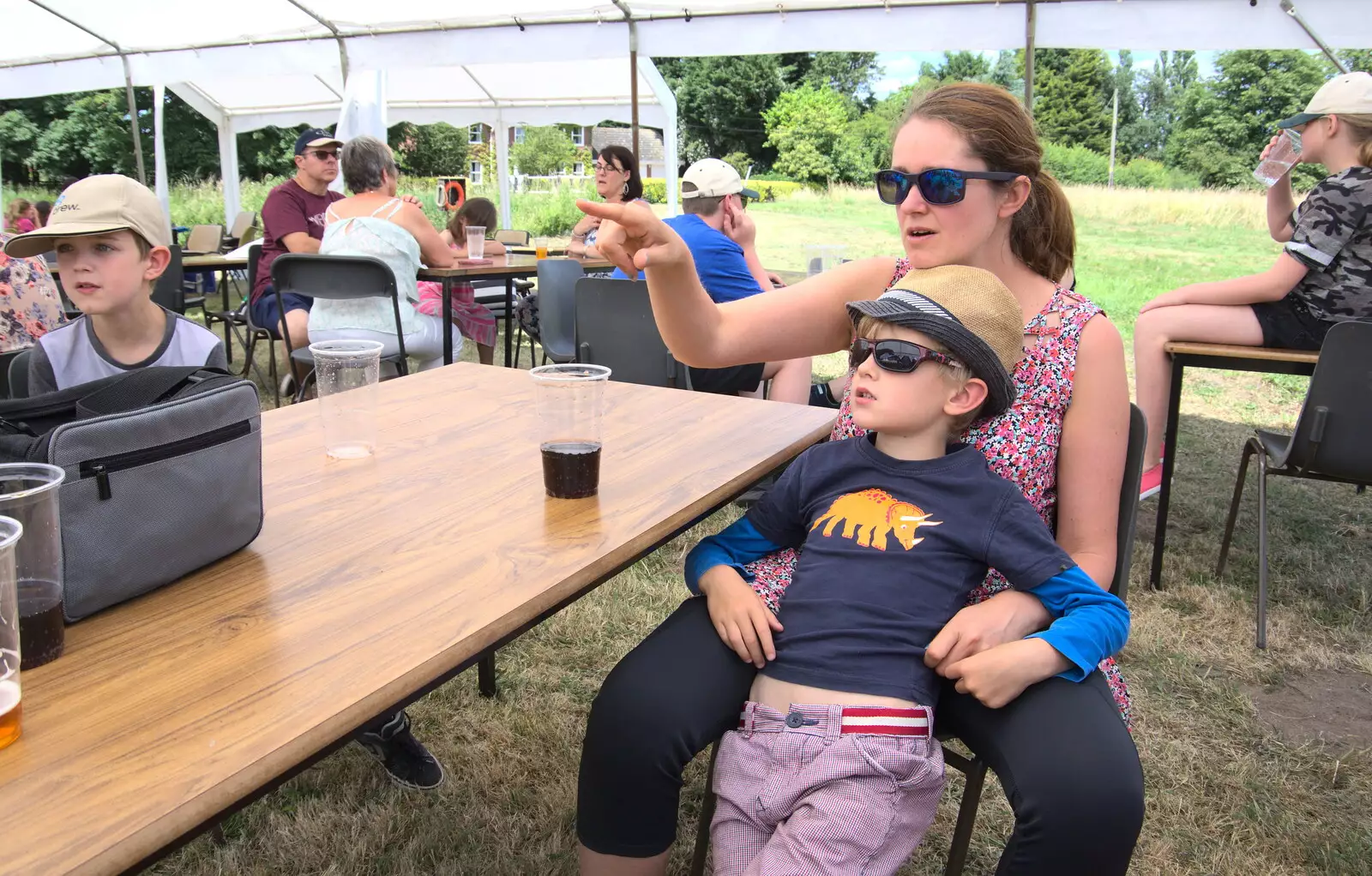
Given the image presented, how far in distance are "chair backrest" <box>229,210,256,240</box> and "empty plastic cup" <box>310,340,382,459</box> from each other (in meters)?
9.95

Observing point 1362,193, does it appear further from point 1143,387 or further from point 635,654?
point 635,654

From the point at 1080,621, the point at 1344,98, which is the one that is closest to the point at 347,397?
the point at 1080,621

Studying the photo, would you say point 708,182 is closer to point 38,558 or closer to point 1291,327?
point 1291,327

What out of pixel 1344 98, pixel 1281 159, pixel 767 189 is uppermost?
pixel 767 189

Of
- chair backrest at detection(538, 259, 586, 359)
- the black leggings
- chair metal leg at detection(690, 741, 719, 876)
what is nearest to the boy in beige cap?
the black leggings

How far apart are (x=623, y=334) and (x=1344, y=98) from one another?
2646 millimetres

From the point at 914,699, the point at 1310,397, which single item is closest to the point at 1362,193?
the point at 1310,397

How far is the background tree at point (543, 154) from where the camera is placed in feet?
105

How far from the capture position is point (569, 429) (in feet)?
4.44

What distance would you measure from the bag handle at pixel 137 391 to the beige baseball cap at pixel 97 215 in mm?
858

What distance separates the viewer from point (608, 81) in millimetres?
10031

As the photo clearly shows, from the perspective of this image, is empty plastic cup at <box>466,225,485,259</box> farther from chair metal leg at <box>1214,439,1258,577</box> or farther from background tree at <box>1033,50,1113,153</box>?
background tree at <box>1033,50,1113,153</box>

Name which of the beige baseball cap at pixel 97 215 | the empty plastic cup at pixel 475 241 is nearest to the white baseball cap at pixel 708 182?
the empty plastic cup at pixel 475 241

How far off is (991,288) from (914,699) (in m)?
0.63
